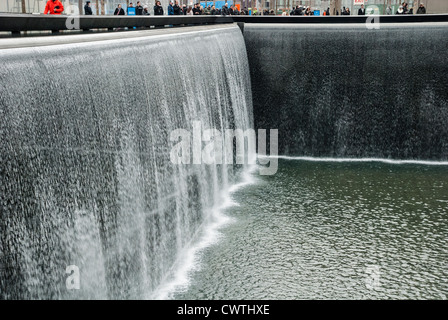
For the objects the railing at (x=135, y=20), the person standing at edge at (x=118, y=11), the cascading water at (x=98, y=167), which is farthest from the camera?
the person standing at edge at (x=118, y=11)

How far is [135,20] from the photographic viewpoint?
33.2ft

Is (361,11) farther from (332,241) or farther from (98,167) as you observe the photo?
(98,167)

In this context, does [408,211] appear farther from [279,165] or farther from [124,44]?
[124,44]

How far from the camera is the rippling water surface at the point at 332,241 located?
26.3 feet

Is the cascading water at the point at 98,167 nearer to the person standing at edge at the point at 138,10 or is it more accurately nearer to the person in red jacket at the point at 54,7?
the person in red jacket at the point at 54,7

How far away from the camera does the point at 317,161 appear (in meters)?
15.8

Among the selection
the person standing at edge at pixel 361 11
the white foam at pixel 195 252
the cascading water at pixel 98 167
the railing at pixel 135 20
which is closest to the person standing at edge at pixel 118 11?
the railing at pixel 135 20

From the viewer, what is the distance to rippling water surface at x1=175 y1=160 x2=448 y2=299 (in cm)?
801

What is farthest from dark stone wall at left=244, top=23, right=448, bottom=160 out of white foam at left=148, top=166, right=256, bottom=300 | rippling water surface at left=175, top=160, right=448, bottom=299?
white foam at left=148, top=166, right=256, bottom=300

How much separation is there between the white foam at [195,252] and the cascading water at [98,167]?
119mm

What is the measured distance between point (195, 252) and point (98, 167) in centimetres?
322

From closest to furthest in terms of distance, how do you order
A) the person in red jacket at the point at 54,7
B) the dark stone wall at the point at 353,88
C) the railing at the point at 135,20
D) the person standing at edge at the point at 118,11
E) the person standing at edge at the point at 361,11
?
the railing at the point at 135,20 → the person in red jacket at the point at 54,7 → the dark stone wall at the point at 353,88 → the person standing at edge at the point at 118,11 → the person standing at edge at the point at 361,11

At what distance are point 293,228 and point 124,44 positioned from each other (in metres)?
4.45
